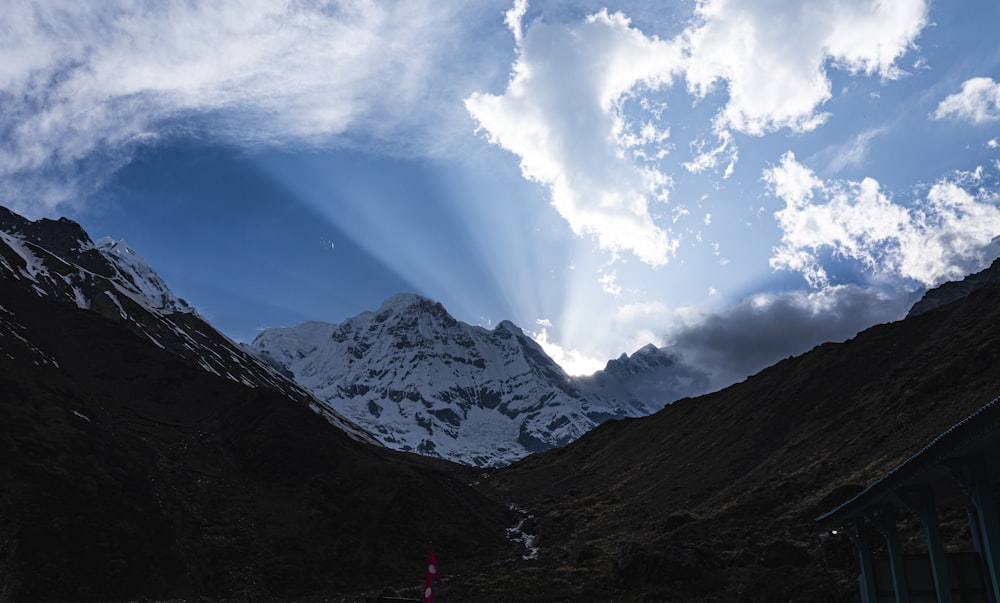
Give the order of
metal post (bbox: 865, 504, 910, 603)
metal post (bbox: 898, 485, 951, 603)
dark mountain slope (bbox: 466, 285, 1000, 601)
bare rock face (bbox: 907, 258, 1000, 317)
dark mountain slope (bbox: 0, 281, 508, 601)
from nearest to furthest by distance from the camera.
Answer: metal post (bbox: 898, 485, 951, 603)
metal post (bbox: 865, 504, 910, 603)
dark mountain slope (bbox: 466, 285, 1000, 601)
dark mountain slope (bbox: 0, 281, 508, 601)
bare rock face (bbox: 907, 258, 1000, 317)

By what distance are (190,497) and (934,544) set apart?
60571 millimetres

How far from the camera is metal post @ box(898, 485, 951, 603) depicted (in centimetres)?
1559

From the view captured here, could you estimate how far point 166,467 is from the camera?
64.7m

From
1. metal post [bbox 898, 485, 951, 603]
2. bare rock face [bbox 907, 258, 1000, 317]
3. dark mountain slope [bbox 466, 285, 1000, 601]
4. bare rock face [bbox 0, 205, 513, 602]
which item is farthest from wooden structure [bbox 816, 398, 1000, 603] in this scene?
bare rock face [bbox 907, 258, 1000, 317]

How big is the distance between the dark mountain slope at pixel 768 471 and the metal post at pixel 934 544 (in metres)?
15.7

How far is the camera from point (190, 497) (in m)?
60.4

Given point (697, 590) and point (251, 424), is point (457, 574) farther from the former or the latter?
point (251, 424)

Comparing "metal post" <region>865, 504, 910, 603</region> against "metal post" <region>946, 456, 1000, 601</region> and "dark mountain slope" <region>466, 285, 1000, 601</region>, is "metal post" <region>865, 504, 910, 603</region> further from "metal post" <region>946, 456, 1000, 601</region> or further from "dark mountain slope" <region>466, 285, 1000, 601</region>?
"dark mountain slope" <region>466, 285, 1000, 601</region>

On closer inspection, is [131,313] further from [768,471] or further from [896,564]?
[896,564]

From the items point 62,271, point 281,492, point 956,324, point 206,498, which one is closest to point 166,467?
point 206,498

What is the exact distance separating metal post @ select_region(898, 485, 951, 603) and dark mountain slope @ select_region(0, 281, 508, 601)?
44.3 metres

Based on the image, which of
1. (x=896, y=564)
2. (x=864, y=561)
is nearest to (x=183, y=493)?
(x=864, y=561)

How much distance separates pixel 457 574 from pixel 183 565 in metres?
21.1

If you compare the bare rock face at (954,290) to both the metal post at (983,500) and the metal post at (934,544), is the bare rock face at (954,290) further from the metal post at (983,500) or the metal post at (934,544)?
the metal post at (983,500)
